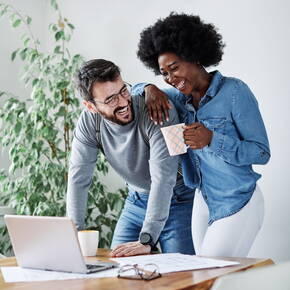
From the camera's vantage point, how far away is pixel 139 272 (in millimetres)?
1312

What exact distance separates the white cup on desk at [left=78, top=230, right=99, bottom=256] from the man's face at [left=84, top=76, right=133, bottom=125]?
48 centimetres

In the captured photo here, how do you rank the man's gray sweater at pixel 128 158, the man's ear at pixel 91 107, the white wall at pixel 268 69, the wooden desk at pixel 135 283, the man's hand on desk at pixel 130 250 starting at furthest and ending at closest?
the white wall at pixel 268 69 < the man's ear at pixel 91 107 < the man's gray sweater at pixel 128 158 < the man's hand on desk at pixel 130 250 < the wooden desk at pixel 135 283

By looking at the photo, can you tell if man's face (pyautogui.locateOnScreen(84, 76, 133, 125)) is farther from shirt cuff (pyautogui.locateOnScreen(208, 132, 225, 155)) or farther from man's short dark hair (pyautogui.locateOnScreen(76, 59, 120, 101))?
shirt cuff (pyautogui.locateOnScreen(208, 132, 225, 155))

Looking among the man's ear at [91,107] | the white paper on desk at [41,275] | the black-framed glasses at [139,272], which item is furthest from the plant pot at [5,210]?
the black-framed glasses at [139,272]

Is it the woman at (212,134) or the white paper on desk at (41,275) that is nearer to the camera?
the white paper on desk at (41,275)

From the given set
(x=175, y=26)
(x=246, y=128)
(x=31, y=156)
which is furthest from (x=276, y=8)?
(x=31, y=156)

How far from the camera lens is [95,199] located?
3.17m

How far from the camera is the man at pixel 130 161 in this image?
184 centimetres

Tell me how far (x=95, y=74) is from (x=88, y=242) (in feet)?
2.06

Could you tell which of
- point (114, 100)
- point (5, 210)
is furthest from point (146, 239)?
point (5, 210)

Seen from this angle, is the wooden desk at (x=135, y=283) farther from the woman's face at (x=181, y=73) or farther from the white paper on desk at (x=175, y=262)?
the woman's face at (x=181, y=73)

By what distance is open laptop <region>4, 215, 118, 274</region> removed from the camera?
4.41 ft

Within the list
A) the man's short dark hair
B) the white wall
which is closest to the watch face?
the man's short dark hair

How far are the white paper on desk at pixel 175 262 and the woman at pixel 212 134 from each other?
0.81 feet
